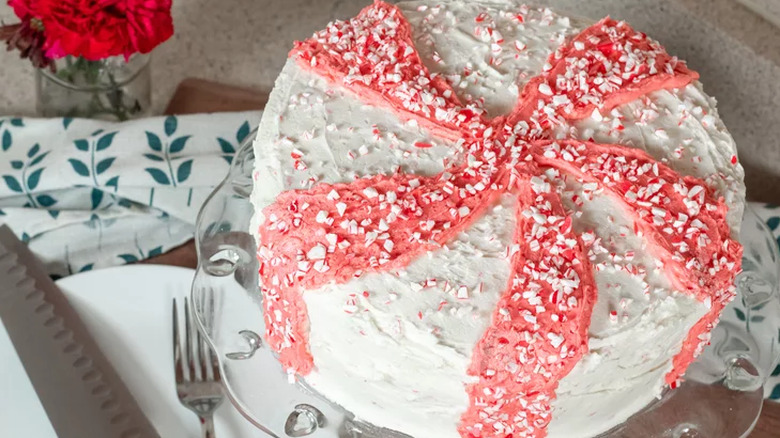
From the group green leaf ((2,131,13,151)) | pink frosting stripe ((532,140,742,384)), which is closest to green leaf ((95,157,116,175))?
green leaf ((2,131,13,151))

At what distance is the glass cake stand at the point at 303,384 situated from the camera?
1.28 metres

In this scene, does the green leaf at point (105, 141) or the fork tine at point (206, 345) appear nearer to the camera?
the fork tine at point (206, 345)

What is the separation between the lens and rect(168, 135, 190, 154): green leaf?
1743mm

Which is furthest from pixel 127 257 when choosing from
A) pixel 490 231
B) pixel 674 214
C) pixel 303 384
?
pixel 674 214

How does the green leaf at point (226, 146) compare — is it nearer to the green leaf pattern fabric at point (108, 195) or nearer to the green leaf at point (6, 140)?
the green leaf pattern fabric at point (108, 195)

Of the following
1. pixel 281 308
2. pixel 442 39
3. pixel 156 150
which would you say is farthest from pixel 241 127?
pixel 281 308

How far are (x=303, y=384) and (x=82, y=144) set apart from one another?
70 cm

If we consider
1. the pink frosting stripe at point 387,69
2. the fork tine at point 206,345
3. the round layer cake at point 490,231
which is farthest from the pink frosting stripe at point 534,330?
the fork tine at point 206,345

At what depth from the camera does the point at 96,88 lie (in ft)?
5.93

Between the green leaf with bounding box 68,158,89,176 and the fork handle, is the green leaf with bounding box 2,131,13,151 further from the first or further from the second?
the fork handle

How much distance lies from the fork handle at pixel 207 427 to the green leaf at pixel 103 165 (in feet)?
1.72

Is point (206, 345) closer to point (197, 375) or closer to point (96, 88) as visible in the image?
point (197, 375)

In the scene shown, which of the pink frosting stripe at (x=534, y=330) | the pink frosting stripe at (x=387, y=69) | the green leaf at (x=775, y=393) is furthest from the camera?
the green leaf at (x=775, y=393)

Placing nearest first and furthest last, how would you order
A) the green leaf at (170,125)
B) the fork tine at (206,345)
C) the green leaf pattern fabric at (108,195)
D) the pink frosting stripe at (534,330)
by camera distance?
the pink frosting stripe at (534,330) → the fork tine at (206,345) → the green leaf pattern fabric at (108,195) → the green leaf at (170,125)
